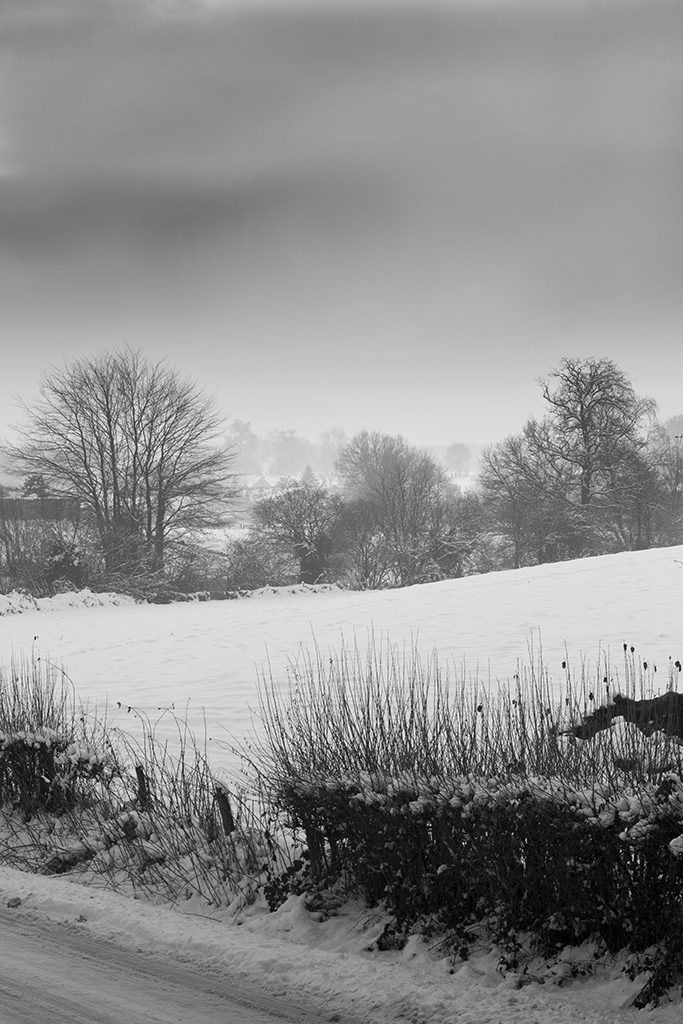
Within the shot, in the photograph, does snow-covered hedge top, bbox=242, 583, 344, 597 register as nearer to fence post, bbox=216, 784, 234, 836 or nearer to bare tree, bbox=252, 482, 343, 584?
bare tree, bbox=252, 482, 343, 584

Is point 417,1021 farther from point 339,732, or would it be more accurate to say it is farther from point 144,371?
point 144,371

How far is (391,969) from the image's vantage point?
5340 millimetres

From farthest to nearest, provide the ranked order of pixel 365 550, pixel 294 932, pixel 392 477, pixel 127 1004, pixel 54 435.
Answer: pixel 392 477 < pixel 365 550 < pixel 54 435 < pixel 294 932 < pixel 127 1004

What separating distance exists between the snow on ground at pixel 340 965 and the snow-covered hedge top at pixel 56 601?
2628cm

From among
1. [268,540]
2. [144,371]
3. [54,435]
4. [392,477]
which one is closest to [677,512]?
[392,477]

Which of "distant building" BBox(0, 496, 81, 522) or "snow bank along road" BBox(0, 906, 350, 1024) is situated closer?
"snow bank along road" BBox(0, 906, 350, 1024)

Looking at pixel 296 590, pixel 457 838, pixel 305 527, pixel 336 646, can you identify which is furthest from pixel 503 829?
pixel 305 527

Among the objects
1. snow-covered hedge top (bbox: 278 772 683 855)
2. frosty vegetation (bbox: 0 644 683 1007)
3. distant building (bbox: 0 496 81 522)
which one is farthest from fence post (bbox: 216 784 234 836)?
distant building (bbox: 0 496 81 522)

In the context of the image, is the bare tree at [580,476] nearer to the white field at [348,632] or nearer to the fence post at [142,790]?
the white field at [348,632]

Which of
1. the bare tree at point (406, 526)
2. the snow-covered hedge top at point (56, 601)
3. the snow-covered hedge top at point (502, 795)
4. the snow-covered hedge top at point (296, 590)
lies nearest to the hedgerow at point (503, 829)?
the snow-covered hedge top at point (502, 795)

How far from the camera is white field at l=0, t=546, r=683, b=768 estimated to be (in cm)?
1444

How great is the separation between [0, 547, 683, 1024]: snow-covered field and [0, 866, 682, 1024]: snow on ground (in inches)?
0.4

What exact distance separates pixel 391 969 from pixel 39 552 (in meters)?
Result: 35.0

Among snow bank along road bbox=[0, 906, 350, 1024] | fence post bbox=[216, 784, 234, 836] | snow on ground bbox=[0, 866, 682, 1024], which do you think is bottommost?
snow bank along road bbox=[0, 906, 350, 1024]
